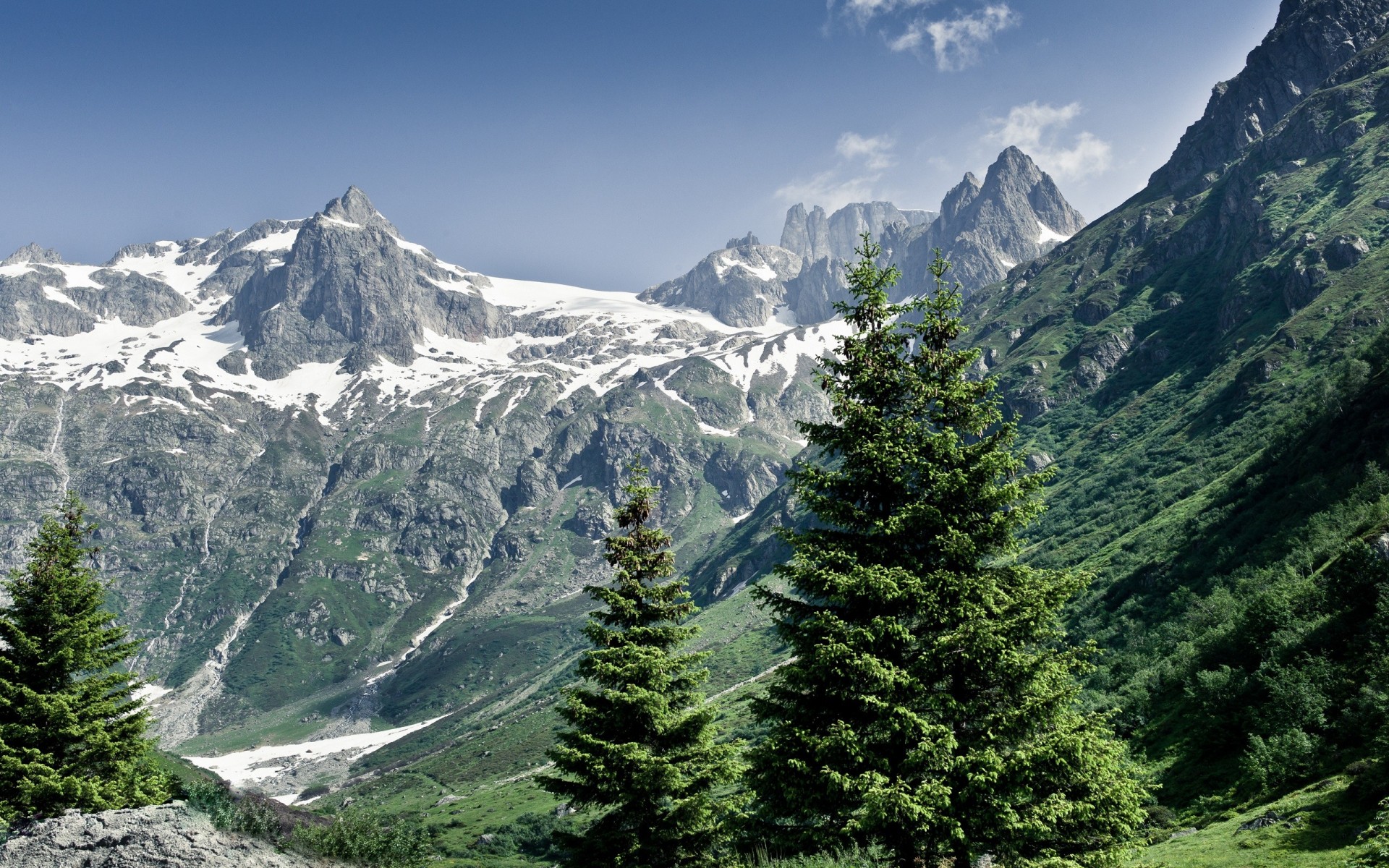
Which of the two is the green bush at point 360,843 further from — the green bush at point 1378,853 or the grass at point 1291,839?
the grass at point 1291,839

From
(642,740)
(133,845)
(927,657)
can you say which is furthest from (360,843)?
(927,657)

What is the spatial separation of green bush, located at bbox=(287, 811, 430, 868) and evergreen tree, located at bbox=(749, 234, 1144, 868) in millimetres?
12783

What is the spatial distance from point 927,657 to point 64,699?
3421 cm

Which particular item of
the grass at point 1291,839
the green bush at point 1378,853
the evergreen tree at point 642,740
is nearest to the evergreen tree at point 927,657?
the green bush at point 1378,853

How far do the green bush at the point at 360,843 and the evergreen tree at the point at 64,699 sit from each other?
870cm

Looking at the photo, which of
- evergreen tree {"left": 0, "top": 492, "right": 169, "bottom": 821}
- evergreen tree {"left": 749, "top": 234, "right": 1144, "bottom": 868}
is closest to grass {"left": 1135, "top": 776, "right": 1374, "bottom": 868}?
evergreen tree {"left": 749, "top": 234, "right": 1144, "bottom": 868}

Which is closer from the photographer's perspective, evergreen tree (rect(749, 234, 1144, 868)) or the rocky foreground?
evergreen tree (rect(749, 234, 1144, 868))

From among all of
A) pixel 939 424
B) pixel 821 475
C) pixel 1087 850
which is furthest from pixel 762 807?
pixel 939 424

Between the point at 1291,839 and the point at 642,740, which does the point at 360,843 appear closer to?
the point at 642,740

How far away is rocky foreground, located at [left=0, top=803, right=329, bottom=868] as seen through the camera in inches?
574

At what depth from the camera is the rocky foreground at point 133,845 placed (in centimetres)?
1458

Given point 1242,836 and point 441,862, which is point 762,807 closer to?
point 1242,836

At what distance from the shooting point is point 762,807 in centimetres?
1716

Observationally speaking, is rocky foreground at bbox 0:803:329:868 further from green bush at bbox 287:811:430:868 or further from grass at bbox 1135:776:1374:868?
grass at bbox 1135:776:1374:868
